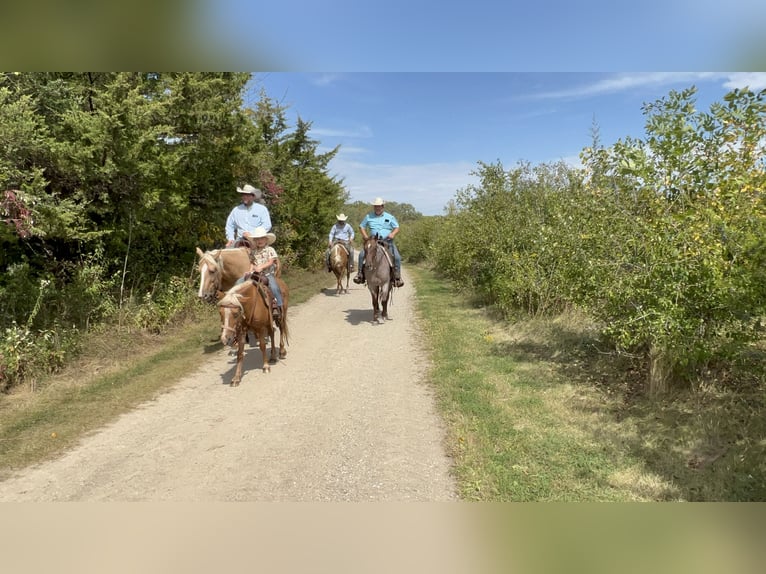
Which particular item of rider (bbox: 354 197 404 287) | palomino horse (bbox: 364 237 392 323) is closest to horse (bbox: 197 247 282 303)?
palomino horse (bbox: 364 237 392 323)

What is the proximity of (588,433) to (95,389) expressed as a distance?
6587mm

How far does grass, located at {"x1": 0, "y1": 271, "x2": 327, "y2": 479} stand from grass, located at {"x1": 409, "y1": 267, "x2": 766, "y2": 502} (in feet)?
13.7

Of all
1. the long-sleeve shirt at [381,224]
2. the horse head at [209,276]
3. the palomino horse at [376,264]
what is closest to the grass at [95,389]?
the horse head at [209,276]

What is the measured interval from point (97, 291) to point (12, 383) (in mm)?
2632

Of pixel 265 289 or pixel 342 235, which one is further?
pixel 342 235

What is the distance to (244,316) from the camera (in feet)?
20.9

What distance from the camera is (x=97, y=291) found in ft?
27.8

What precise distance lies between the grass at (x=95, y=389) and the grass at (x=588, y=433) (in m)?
4.17

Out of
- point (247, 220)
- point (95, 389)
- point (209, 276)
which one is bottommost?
point (95, 389)

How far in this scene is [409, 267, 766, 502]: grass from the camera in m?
3.70

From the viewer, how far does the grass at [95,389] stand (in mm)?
4770

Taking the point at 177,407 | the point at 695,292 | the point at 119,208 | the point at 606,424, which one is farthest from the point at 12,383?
the point at 695,292

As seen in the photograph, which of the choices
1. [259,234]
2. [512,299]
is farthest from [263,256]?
[512,299]

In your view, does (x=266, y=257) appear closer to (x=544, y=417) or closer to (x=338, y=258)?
(x=544, y=417)
